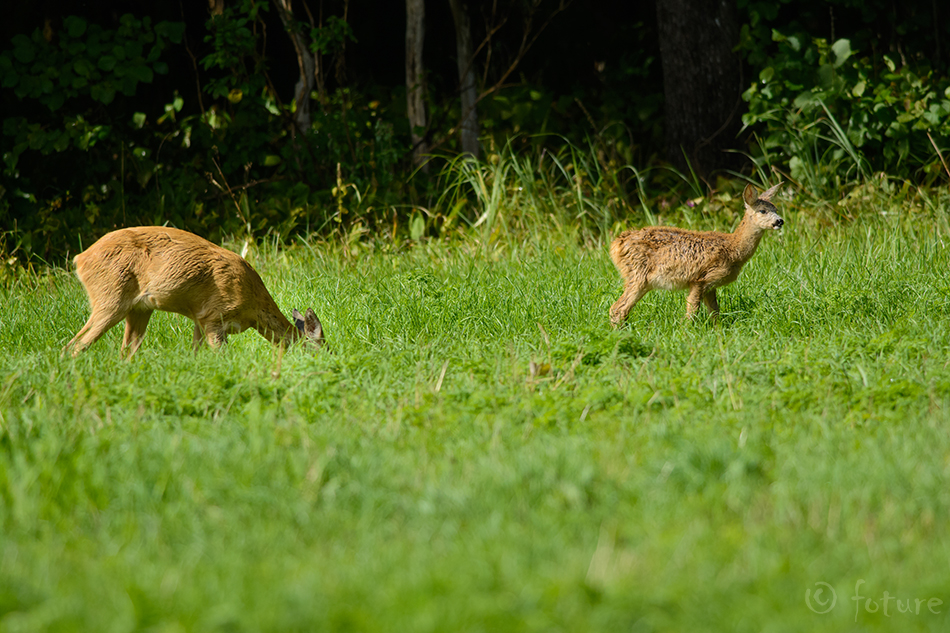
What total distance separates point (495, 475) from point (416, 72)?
28.2 ft

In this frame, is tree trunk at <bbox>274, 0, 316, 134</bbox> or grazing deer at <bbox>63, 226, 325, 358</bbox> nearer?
grazing deer at <bbox>63, 226, 325, 358</bbox>

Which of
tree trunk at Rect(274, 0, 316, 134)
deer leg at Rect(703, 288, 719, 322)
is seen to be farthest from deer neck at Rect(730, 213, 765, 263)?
tree trunk at Rect(274, 0, 316, 134)

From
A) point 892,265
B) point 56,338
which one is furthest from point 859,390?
point 56,338

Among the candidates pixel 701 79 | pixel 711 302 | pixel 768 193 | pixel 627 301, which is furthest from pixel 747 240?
pixel 701 79

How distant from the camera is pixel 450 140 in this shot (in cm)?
1189

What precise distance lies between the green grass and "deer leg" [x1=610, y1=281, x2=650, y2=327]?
16cm

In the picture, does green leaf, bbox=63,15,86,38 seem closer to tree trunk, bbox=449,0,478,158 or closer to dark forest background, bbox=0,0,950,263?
dark forest background, bbox=0,0,950,263

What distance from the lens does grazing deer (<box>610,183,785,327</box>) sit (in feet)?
20.1

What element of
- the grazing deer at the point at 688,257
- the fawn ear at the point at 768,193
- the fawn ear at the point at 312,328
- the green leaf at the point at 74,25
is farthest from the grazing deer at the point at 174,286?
the green leaf at the point at 74,25

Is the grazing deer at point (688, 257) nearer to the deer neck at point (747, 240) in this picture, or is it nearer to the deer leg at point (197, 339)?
the deer neck at point (747, 240)

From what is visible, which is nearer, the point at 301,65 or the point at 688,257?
the point at 688,257

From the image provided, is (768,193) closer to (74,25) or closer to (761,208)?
(761,208)

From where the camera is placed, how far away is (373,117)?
1168 cm

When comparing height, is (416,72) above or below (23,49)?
below
